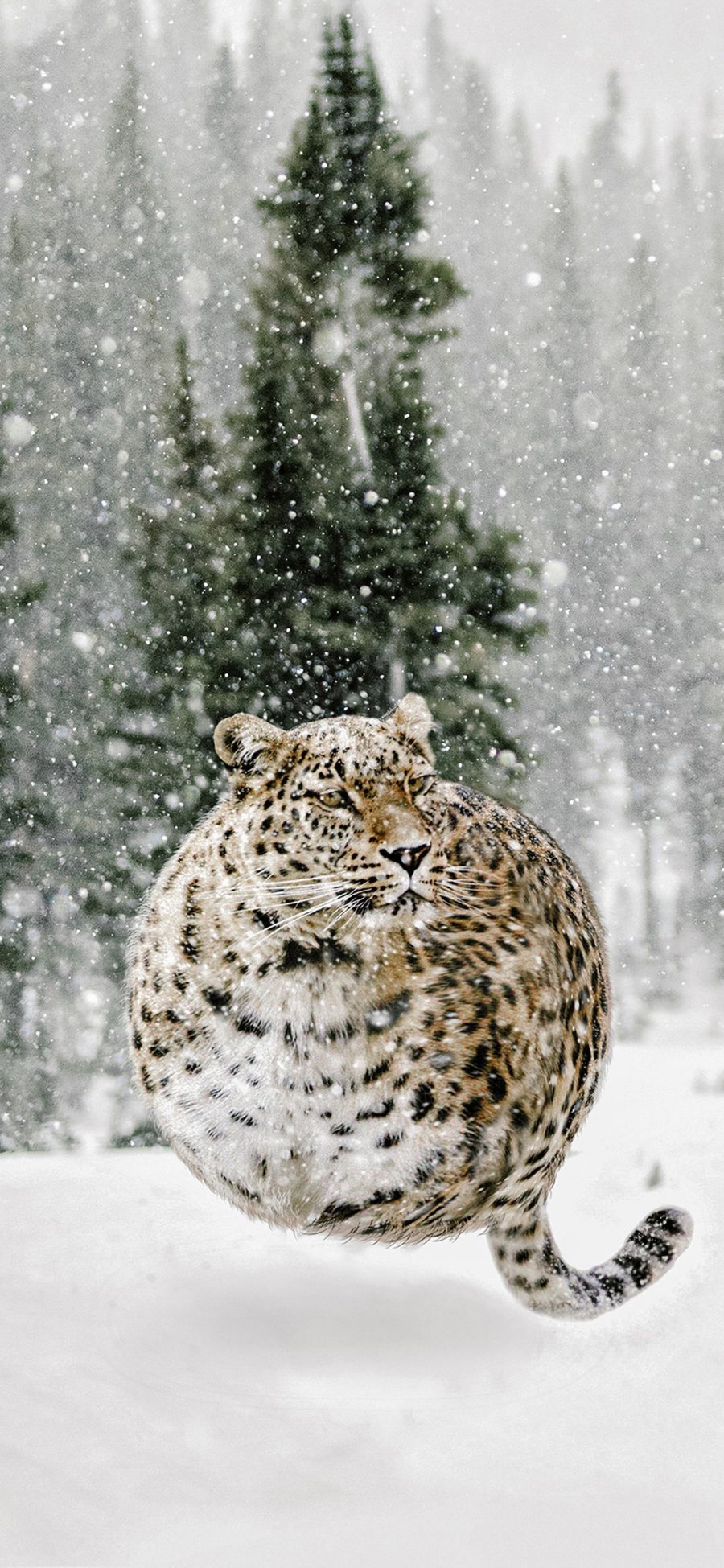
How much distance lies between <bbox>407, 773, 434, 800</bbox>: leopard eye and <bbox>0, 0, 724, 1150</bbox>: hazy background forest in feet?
15.4

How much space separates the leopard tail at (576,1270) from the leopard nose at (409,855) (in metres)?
0.78

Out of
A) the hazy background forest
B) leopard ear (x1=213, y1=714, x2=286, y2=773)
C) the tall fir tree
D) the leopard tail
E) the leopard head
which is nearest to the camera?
the leopard head

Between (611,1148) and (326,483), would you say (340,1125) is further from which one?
(326,483)

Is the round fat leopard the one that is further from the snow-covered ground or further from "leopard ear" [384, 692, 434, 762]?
the snow-covered ground

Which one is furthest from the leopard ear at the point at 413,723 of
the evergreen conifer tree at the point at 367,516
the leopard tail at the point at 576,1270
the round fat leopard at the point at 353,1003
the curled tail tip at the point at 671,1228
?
the evergreen conifer tree at the point at 367,516

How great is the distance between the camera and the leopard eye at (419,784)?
2.55 metres

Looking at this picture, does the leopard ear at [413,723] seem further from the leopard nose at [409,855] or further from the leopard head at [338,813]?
A: the leopard nose at [409,855]

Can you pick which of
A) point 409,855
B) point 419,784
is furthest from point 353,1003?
point 419,784

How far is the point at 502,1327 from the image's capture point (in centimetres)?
293

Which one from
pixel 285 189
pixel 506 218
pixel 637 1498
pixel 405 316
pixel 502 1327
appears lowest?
pixel 637 1498

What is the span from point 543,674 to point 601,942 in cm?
1146

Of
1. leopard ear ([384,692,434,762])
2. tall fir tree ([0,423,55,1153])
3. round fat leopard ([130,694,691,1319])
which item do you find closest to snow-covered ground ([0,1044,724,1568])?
round fat leopard ([130,694,691,1319])

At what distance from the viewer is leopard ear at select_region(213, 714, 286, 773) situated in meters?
2.55

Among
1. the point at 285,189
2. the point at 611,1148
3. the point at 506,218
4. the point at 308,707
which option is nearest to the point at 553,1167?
the point at 611,1148
